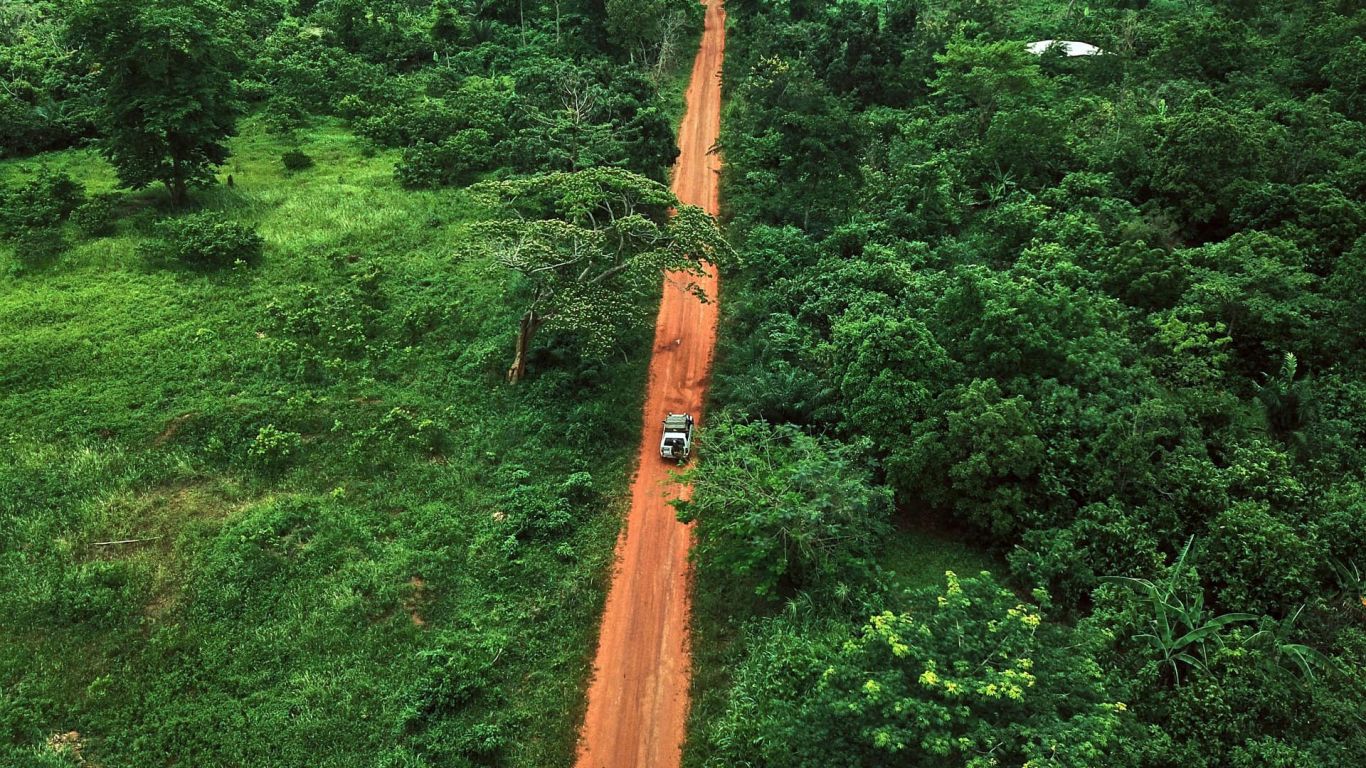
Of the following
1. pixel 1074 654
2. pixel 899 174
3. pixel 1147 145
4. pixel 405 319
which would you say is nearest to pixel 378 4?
pixel 405 319

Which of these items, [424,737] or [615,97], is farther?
[615,97]

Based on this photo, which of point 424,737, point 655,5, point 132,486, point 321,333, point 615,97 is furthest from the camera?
point 655,5

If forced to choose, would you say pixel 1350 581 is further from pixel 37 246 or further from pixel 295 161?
pixel 295 161

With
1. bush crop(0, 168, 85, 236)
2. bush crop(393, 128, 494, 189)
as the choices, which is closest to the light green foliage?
bush crop(393, 128, 494, 189)

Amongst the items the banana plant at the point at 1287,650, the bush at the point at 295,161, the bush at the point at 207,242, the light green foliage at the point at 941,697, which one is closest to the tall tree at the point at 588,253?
the bush at the point at 207,242

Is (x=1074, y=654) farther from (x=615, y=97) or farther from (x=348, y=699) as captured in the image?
(x=615, y=97)

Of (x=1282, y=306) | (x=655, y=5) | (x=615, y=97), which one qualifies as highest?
(x=655, y=5)

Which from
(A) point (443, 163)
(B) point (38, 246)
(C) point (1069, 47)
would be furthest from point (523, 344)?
→ (C) point (1069, 47)

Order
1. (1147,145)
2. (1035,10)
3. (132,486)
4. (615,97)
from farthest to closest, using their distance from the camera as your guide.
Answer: (1035,10), (615,97), (1147,145), (132,486)
